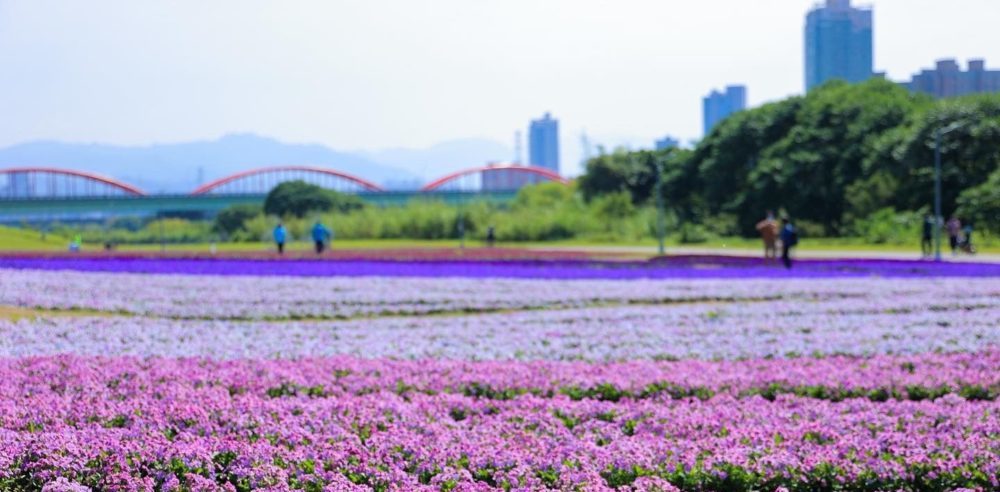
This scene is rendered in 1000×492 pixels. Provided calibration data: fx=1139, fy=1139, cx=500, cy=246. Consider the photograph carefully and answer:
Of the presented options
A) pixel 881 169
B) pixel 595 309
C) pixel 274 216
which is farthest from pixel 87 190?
pixel 595 309

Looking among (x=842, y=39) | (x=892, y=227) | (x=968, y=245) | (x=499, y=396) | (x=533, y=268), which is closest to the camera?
(x=499, y=396)

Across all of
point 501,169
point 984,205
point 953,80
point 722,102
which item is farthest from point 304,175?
point 984,205

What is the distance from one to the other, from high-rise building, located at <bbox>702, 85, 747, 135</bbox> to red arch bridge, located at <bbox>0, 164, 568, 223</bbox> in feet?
68.4

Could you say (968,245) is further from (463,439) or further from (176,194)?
(176,194)

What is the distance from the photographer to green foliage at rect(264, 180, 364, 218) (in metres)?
84.4

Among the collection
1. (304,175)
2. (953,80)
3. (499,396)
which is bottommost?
(499,396)

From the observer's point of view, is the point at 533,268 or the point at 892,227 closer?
the point at 533,268

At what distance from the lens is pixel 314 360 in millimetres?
12203

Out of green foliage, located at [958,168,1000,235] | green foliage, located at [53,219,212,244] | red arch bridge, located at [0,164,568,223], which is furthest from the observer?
red arch bridge, located at [0,164,568,223]

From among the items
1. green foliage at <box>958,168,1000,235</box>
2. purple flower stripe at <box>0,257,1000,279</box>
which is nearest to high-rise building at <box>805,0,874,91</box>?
green foliage at <box>958,168,1000,235</box>

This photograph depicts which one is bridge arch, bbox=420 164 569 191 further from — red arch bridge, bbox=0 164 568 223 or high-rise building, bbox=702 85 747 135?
high-rise building, bbox=702 85 747 135

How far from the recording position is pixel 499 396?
1046 centimetres

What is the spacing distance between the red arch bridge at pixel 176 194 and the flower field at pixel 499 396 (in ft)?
186

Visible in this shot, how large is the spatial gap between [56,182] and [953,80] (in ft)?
302
